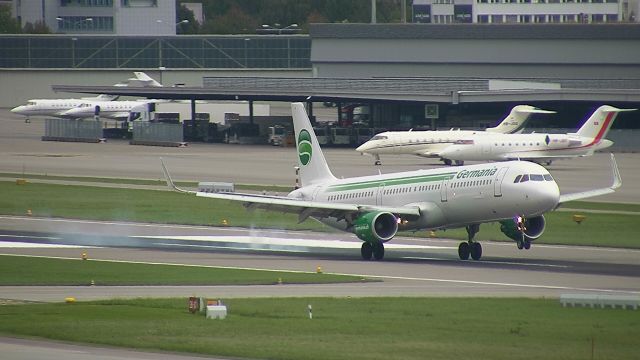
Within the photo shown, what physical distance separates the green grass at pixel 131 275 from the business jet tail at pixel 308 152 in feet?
35.2

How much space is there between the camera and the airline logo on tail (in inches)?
2459

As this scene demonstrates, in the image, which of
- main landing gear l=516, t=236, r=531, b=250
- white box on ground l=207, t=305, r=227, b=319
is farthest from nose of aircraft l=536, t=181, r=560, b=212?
white box on ground l=207, t=305, r=227, b=319

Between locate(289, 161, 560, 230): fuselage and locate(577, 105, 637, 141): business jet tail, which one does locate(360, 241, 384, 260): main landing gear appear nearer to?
locate(289, 161, 560, 230): fuselage

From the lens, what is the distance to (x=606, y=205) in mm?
81312

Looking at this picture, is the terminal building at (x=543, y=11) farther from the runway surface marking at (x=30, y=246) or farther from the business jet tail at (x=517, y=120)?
the runway surface marking at (x=30, y=246)

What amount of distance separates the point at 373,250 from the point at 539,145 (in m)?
53.1

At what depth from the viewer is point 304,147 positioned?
2467 inches

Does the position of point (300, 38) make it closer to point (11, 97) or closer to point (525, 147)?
point (11, 97)

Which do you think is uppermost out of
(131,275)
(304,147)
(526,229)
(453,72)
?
(453,72)

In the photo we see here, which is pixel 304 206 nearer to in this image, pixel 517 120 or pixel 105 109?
pixel 517 120

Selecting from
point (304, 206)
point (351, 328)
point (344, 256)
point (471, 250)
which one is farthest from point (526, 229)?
point (351, 328)

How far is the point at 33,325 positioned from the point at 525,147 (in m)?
75.4

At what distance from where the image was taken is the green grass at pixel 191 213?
6688cm

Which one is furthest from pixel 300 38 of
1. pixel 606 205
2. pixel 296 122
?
pixel 296 122
